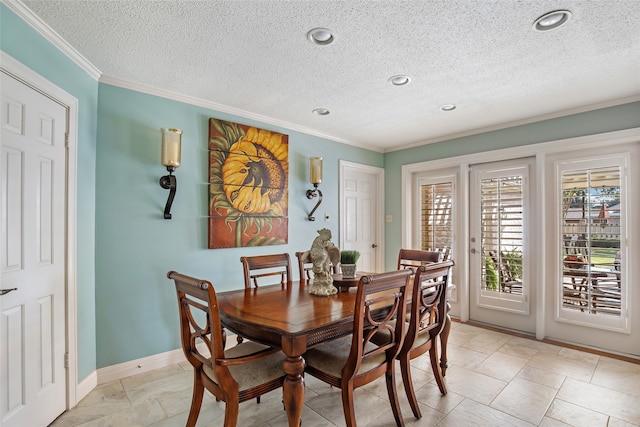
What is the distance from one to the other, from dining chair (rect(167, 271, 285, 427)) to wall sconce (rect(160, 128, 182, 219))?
1198 millimetres

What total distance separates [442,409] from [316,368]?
3.26ft

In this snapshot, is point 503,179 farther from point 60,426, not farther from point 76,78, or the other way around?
point 60,426

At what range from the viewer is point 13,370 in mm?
1728

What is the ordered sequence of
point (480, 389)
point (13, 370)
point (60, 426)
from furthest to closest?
point (480, 389) → point (60, 426) → point (13, 370)

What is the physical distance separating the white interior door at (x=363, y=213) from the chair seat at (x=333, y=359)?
2387mm

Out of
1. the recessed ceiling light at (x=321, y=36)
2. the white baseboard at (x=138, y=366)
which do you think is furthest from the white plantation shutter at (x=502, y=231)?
the white baseboard at (x=138, y=366)

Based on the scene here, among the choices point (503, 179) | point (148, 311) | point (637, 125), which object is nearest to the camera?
point (148, 311)

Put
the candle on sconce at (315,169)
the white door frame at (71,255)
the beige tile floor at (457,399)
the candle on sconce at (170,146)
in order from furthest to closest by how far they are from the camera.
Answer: the candle on sconce at (315,169) < the candle on sconce at (170,146) < the white door frame at (71,255) < the beige tile floor at (457,399)

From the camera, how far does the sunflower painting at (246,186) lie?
308 cm

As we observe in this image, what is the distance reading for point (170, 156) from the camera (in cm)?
263

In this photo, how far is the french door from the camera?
11.9ft

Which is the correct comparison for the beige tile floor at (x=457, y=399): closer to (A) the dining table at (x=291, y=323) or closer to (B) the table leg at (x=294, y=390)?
(B) the table leg at (x=294, y=390)

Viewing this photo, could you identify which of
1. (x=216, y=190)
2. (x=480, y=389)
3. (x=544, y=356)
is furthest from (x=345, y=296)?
(x=544, y=356)

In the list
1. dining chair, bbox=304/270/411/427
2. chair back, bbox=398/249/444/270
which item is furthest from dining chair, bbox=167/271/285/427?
chair back, bbox=398/249/444/270
